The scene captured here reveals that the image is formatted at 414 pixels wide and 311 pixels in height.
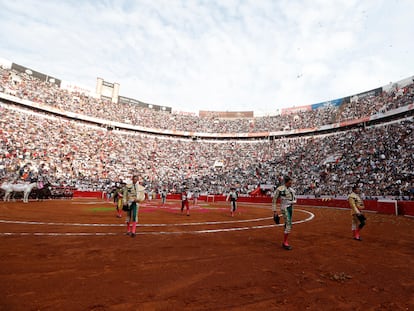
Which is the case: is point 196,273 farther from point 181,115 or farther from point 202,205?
point 181,115

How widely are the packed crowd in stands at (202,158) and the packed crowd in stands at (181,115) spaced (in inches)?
121

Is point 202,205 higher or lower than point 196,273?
lower

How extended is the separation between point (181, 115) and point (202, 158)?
62.8 feet

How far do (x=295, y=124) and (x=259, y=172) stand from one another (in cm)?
1770

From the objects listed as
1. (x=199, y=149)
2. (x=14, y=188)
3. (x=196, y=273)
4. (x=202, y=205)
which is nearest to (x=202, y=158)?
(x=199, y=149)

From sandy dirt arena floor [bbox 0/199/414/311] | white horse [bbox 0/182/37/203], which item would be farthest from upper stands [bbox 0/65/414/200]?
sandy dirt arena floor [bbox 0/199/414/311]

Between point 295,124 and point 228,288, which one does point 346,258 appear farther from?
point 295,124

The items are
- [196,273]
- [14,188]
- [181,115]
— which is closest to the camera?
[196,273]

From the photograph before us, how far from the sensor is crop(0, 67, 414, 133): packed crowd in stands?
37872 mm

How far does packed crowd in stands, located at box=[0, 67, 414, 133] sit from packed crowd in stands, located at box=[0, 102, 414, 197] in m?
3.08

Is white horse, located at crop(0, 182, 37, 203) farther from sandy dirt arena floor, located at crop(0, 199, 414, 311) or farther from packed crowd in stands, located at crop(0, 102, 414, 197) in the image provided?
sandy dirt arena floor, located at crop(0, 199, 414, 311)

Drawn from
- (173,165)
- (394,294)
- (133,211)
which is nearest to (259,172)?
(173,165)

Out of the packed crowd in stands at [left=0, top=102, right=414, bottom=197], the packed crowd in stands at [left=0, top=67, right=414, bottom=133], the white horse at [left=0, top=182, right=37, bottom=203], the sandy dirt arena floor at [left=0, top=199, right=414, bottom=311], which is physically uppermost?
the packed crowd in stands at [left=0, top=67, right=414, bottom=133]

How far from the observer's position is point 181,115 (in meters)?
62.4
